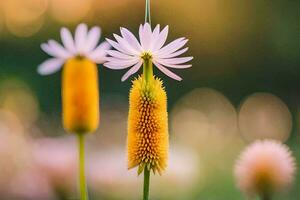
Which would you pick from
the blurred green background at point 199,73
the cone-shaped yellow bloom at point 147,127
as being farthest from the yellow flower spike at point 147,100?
the blurred green background at point 199,73

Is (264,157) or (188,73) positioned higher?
(188,73)

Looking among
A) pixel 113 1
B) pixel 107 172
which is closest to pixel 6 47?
pixel 113 1

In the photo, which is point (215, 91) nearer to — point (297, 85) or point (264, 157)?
point (297, 85)

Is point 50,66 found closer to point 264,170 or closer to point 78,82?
point 78,82

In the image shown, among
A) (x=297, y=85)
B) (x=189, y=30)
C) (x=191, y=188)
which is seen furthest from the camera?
(x=297, y=85)

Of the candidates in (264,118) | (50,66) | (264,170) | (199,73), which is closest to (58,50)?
(50,66)

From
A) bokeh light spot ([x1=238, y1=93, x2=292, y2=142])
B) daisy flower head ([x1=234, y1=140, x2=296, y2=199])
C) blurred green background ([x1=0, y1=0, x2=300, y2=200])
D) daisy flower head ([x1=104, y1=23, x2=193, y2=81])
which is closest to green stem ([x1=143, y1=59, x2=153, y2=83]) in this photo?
daisy flower head ([x1=104, y1=23, x2=193, y2=81])

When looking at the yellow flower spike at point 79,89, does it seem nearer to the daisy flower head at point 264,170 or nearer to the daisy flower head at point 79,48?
the daisy flower head at point 79,48
